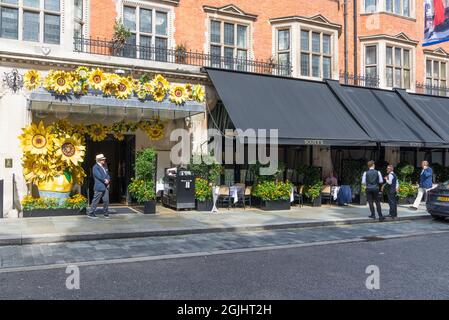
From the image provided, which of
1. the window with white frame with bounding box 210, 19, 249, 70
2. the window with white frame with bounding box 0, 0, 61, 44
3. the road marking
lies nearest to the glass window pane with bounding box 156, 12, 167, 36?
the window with white frame with bounding box 210, 19, 249, 70

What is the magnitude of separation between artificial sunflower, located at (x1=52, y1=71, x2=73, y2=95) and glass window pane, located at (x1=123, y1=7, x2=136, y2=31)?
364 cm

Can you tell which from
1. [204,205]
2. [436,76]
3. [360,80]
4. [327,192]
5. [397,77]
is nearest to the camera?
[204,205]

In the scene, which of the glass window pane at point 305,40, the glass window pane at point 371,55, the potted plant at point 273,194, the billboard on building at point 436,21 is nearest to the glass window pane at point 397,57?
the glass window pane at point 371,55

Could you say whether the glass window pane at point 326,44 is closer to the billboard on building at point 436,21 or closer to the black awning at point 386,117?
the black awning at point 386,117

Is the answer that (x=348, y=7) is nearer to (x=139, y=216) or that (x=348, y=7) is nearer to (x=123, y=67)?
(x=123, y=67)

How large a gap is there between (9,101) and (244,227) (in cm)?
751

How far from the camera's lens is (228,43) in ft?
54.3

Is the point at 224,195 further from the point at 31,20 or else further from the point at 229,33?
the point at 31,20

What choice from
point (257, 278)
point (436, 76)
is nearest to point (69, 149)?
point (257, 278)

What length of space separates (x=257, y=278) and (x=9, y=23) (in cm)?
1100

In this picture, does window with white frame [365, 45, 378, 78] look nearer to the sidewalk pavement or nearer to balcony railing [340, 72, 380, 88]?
balcony railing [340, 72, 380, 88]

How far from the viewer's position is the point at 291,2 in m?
17.7

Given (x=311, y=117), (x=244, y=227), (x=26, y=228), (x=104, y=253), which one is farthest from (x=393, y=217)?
(x=26, y=228)

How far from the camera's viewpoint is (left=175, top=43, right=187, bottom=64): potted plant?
1523 centimetres
